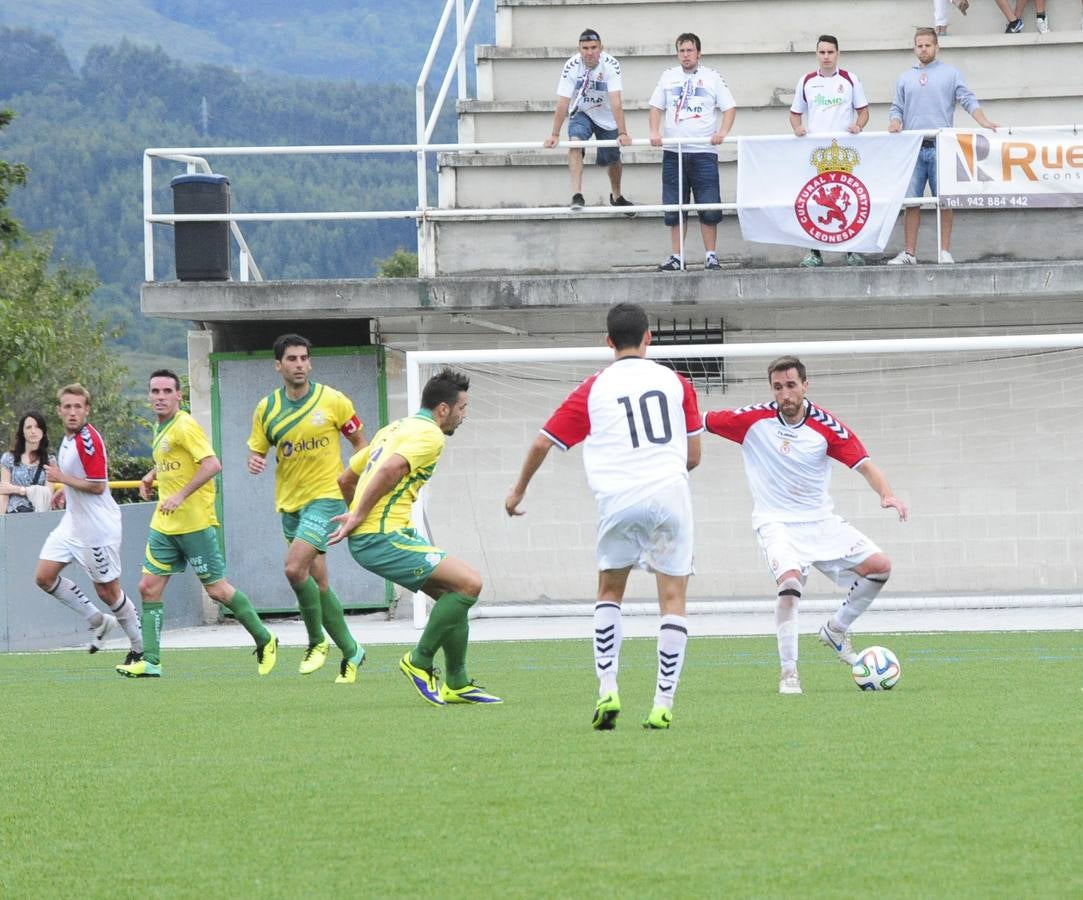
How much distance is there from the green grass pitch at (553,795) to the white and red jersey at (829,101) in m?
9.14

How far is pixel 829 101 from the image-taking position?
58.2 ft

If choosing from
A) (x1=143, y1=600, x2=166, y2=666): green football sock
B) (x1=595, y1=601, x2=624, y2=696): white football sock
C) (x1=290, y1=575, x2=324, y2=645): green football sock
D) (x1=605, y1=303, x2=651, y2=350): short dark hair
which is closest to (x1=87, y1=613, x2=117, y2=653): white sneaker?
(x1=143, y1=600, x2=166, y2=666): green football sock

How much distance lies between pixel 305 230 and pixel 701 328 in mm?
150267

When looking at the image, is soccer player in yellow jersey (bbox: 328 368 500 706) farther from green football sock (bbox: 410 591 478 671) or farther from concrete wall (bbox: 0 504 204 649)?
concrete wall (bbox: 0 504 204 649)

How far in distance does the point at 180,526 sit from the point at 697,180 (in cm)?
816

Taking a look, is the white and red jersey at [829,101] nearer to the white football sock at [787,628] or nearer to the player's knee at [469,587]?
the white football sock at [787,628]

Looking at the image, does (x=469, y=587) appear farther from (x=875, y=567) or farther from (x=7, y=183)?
(x=7, y=183)

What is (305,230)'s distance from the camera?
16575 cm

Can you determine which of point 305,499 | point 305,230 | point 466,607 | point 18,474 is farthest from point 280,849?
point 305,230

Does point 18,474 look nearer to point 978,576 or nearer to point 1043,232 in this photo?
point 978,576

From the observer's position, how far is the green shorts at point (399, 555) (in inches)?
354

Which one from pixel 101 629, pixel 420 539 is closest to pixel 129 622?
pixel 101 629

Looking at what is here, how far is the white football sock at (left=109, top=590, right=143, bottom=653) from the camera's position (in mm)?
12586

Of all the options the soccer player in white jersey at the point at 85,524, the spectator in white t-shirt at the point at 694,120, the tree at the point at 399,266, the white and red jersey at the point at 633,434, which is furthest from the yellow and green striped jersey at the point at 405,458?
the tree at the point at 399,266
